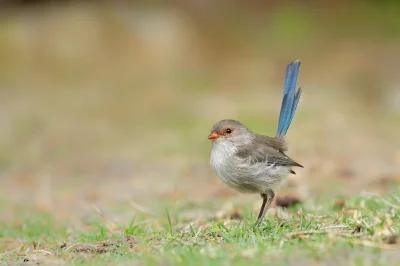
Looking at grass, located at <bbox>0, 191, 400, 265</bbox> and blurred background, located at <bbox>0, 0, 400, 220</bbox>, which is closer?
grass, located at <bbox>0, 191, 400, 265</bbox>

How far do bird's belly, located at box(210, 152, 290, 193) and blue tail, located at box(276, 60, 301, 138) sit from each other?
74 cm

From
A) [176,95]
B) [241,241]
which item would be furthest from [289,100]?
[176,95]

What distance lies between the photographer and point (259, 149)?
20.7 feet

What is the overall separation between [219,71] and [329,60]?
102 inches

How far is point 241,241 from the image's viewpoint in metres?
4.89

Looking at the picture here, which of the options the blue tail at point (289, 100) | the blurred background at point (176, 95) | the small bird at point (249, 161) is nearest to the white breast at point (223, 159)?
the small bird at point (249, 161)

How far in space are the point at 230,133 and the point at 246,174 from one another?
0.57 meters

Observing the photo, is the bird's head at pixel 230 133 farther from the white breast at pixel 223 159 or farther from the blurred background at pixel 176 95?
the blurred background at pixel 176 95

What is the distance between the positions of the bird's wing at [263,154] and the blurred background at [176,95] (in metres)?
1.70

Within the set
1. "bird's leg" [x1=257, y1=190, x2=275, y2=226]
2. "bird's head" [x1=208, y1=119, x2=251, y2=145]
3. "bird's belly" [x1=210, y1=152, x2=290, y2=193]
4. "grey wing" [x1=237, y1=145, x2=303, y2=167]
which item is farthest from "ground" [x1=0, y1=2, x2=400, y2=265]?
→ "bird's head" [x1=208, y1=119, x2=251, y2=145]

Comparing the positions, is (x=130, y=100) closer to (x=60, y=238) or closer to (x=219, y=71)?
(x=219, y=71)

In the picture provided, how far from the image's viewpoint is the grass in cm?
430

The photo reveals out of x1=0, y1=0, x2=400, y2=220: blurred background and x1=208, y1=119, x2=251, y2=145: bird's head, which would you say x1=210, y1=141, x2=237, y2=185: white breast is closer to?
x1=208, y1=119, x2=251, y2=145: bird's head

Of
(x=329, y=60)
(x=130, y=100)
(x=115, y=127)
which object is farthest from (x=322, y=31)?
(x=115, y=127)
